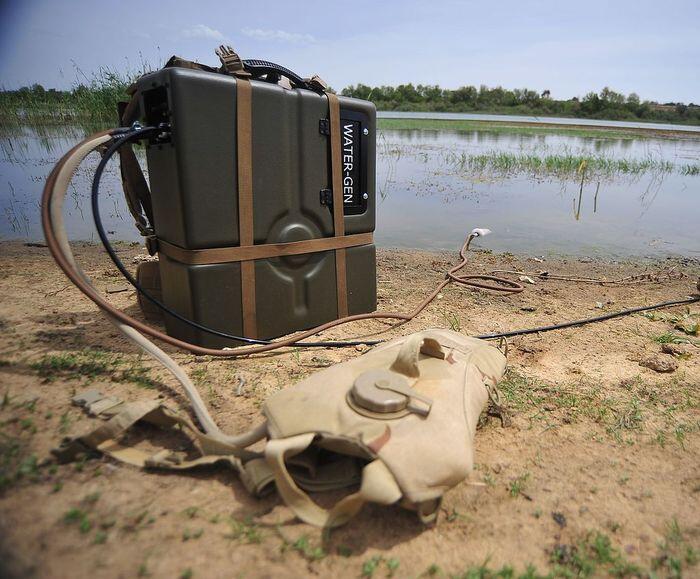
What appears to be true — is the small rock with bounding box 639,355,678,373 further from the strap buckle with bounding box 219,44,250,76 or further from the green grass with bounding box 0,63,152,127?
the green grass with bounding box 0,63,152,127

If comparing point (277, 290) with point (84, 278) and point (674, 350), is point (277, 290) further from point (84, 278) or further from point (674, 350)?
point (674, 350)

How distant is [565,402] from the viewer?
2.13 meters

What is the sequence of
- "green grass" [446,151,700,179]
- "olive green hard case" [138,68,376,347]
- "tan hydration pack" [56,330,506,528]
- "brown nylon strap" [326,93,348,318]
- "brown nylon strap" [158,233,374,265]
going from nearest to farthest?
1. "tan hydration pack" [56,330,506,528]
2. "olive green hard case" [138,68,376,347]
3. "brown nylon strap" [158,233,374,265]
4. "brown nylon strap" [326,93,348,318]
5. "green grass" [446,151,700,179]

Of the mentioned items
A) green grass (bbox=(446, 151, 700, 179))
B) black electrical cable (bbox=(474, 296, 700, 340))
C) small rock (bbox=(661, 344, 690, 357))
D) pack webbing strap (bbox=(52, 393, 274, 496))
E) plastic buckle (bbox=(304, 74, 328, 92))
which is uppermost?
plastic buckle (bbox=(304, 74, 328, 92))

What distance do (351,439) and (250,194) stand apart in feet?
5.14

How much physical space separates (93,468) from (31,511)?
8.6 inches

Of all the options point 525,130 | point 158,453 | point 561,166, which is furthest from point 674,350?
point 525,130

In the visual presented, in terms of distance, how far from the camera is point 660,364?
251cm

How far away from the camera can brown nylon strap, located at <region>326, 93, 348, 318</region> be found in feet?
8.72

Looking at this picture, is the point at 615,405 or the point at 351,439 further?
the point at 615,405

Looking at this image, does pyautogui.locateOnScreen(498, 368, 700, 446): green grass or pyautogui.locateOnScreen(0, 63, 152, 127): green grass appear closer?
pyautogui.locateOnScreen(498, 368, 700, 446): green grass

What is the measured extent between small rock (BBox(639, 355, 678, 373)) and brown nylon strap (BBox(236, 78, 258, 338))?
231cm

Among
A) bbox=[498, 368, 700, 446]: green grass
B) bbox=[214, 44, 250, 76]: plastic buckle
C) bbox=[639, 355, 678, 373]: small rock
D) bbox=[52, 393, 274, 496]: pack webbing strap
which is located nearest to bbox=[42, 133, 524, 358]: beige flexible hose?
bbox=[52, 393, 274, 496]: pack webbing strap

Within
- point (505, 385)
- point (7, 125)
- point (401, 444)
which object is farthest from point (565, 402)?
point (7, 125)
